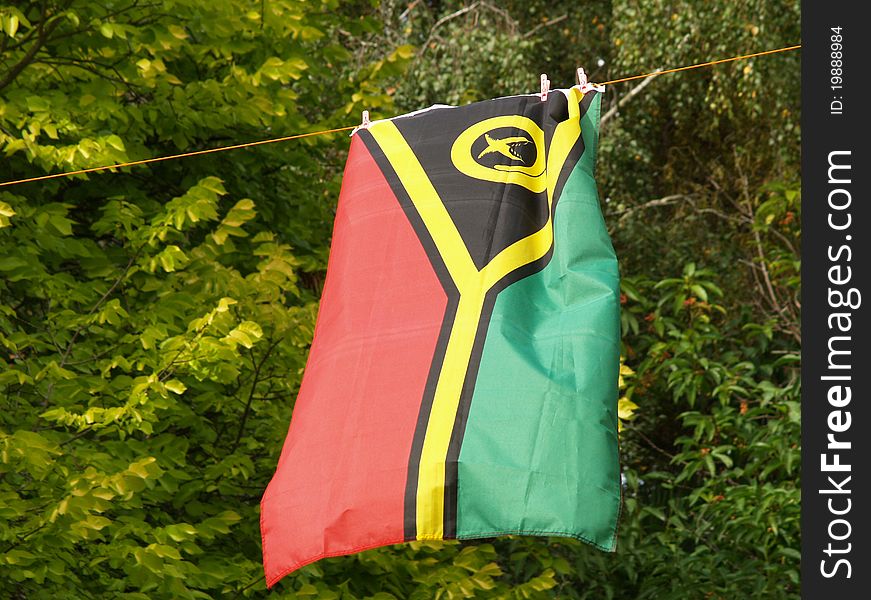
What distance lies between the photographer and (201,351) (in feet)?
15.1

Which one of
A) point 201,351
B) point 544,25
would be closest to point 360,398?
point 201,351

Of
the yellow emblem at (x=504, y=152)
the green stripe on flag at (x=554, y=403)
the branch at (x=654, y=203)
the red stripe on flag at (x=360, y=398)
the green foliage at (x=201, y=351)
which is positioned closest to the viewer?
the green stripe on flag at (x=554, y=403)

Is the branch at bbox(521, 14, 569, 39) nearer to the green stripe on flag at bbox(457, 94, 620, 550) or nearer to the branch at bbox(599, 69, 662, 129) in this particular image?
the branch at bbox(599, 69, 662, 129)

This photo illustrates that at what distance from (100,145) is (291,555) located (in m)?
2.29

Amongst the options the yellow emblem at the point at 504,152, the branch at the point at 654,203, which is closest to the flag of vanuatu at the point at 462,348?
the yellow emblem at the point at 504,152

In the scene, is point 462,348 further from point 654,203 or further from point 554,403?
point 654,203

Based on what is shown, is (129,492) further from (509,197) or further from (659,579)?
(659,579)

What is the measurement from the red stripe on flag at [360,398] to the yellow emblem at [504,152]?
11.2 inches

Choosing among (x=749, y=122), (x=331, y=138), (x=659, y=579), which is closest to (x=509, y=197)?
(x=331, y=138)

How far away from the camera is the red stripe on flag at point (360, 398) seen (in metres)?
3.39

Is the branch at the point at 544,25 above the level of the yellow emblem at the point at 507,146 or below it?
above

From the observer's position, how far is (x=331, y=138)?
661cm

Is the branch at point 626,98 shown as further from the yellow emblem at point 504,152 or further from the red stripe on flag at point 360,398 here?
the red stripe on flag at point 360,398

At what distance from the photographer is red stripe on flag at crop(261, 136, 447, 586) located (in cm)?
339
